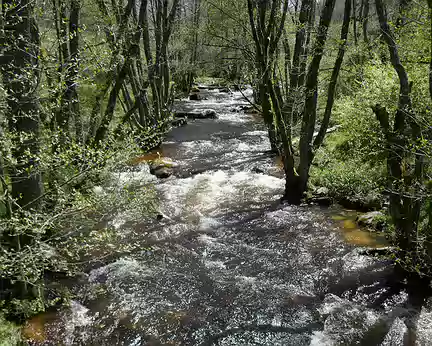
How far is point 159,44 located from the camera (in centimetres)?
1540

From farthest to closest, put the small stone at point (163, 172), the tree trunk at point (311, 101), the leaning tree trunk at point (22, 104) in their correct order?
the small stone at point (163, 172) < the tree trunk at point (311, 101) < the leaning tree trunk at point (22, 104)

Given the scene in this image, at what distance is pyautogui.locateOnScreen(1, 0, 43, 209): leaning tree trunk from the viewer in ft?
14.6

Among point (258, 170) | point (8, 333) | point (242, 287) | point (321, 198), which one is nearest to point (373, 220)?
point (321, 198)

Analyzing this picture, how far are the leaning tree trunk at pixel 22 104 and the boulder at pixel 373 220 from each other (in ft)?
23.9

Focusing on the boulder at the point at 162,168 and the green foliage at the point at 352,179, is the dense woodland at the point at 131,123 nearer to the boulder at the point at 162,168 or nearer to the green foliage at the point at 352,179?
the green foliage at the point at 352,179

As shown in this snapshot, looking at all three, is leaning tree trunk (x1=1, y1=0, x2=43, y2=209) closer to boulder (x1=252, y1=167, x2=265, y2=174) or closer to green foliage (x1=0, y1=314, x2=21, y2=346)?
green foliage (x1=0, y1=314, x2=21, y2=346)

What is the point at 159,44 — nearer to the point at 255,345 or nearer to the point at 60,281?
the point at 60,281

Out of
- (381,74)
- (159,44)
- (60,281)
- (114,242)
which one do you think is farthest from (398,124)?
(159,44)

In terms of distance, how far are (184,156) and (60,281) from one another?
30.3ft

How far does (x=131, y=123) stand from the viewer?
55.1 ft

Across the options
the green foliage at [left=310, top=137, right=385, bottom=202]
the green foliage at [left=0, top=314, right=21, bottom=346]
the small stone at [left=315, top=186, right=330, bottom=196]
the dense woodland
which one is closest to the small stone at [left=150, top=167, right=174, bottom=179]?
the dense woodland

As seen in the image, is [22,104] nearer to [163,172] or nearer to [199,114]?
[163,172]

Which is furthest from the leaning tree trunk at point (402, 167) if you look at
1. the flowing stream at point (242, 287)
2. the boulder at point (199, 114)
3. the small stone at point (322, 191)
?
the boulder at point (199, 114)

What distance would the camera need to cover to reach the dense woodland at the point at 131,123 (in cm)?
473
